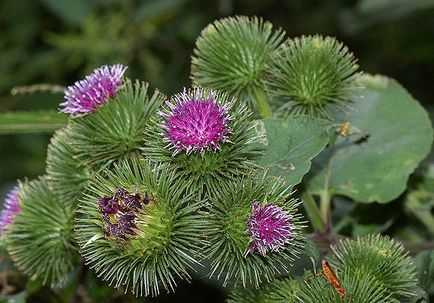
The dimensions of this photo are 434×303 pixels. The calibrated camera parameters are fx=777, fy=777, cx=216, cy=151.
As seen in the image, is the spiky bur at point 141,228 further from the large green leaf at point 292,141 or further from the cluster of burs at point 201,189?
the large green leaf at point 292,141

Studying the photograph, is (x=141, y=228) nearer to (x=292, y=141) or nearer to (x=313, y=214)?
(x=292, y=141)

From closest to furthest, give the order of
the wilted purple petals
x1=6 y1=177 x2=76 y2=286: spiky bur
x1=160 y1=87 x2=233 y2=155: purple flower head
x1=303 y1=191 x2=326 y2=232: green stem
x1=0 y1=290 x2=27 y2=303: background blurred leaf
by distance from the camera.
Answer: the wilted purple petals < x1=160 y1=87 x2=233 y2=155: purple flower head < x1=6 y1=177 x2=76 y2=286: spiky bur < x1=303 y1=191 x2=326 y2=232: green stem < x1=0 y1=290 x2=27 y2=303: background blurred leaf

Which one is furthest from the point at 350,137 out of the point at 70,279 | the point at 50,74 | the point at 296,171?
the point at 50,74

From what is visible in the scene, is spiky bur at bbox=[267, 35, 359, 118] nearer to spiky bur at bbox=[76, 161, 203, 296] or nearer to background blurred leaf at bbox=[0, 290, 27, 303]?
spiky bur at bbox=[76, 161, 203, 296]

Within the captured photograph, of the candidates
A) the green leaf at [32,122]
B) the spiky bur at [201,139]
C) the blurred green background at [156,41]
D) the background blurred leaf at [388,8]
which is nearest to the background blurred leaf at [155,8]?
the blurred green background at [156,41]

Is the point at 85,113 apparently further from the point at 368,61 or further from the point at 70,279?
the point at 368,61

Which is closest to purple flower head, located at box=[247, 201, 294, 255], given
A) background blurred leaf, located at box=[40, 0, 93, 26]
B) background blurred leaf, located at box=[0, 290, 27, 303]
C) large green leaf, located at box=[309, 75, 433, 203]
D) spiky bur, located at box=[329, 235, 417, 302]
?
spiky bur, located at box=[329, 235, 417, 302]
